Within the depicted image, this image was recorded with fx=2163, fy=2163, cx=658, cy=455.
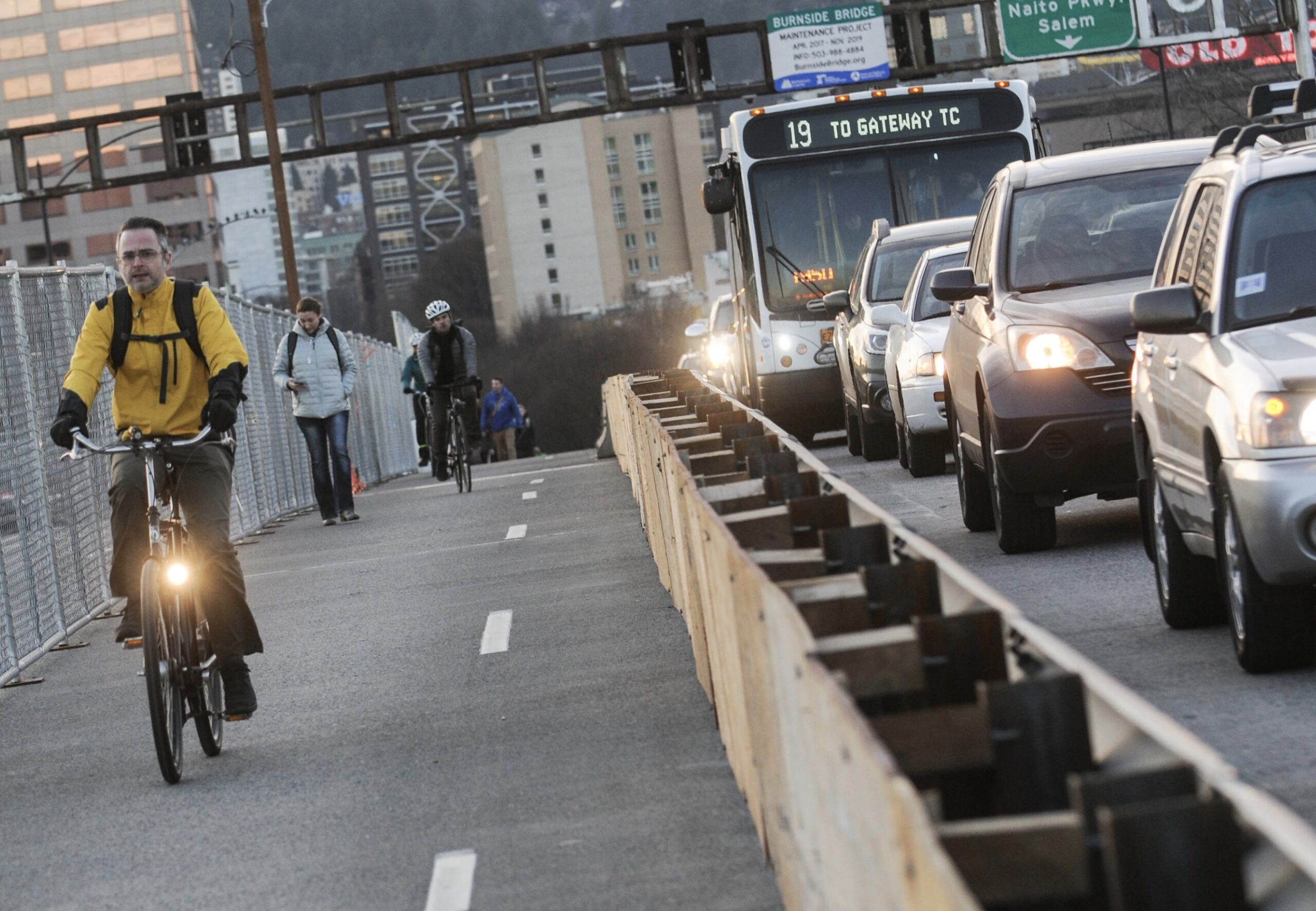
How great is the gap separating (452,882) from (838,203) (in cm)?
1581

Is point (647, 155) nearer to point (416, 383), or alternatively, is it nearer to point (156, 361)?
point (416, 383)

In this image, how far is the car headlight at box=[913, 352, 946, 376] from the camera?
1553 cm

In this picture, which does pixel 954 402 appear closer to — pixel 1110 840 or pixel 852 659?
pixel 852 659

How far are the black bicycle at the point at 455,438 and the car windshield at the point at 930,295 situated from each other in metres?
6.44

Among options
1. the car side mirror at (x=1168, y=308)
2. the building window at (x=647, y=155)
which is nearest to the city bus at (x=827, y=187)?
the car side mirror at (x=1168, y=308)

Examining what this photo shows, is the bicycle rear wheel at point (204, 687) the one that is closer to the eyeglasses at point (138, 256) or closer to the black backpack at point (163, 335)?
the black backpack at point (163, 335)

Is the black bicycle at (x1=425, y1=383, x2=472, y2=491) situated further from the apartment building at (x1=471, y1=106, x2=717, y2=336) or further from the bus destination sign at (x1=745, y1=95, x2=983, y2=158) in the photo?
the apartment building at (x1=471, y1=106, x2=717, y2=336)

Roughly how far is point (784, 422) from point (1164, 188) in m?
10.5

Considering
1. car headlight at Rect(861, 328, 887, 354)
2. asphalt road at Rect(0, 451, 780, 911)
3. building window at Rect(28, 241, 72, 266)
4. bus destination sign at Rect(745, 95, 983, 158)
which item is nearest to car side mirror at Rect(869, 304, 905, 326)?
car headlight at Rect(861, 328, 887, 354)

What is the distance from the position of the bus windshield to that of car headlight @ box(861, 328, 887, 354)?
3.27 meters

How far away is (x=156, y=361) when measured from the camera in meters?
7.96

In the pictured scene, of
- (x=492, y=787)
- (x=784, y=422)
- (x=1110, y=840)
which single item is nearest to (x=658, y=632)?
(x=492, y=787)

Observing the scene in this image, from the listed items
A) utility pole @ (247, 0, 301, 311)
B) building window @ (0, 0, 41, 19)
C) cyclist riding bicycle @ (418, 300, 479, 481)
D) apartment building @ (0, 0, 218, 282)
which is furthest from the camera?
building window @ (0, 0, 41, 19)

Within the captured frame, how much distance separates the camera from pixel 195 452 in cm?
795
